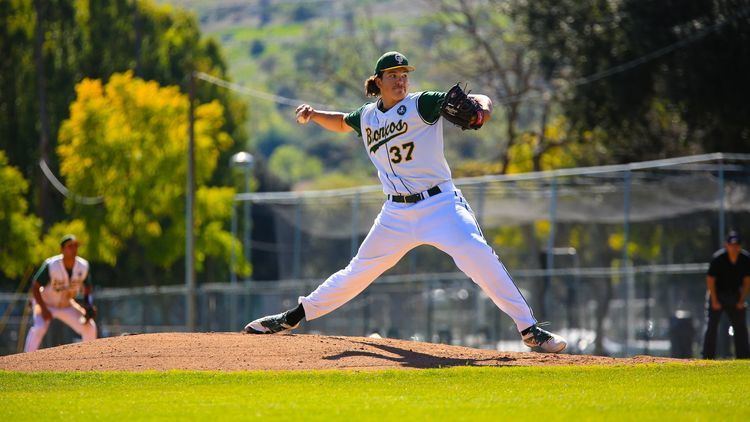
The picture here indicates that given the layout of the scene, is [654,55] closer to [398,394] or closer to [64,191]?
[64,191]

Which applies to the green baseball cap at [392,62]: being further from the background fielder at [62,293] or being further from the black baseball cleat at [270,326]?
the background fielder at [62,293]

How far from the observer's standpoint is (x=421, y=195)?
10.4 m

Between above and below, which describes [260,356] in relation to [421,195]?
below

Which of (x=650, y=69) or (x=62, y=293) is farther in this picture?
(x=650, y=69)

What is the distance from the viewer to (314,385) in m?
9.36

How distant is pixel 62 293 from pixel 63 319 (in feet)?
1.10

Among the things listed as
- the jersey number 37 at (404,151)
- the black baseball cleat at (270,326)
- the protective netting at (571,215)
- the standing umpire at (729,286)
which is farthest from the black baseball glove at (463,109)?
the protective netting at (571,215)

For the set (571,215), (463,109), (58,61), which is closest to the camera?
(463,109)

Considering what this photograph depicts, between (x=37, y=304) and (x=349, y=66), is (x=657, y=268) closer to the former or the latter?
(x=37, y=304)

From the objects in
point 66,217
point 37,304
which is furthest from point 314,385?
point 66,217

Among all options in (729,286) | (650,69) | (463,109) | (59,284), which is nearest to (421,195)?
(463,109)

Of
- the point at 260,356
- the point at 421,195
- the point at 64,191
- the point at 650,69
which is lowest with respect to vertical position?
the point at 260,356

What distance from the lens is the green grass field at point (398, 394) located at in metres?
7.84

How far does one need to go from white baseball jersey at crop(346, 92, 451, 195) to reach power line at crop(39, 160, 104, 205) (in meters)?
30.1
